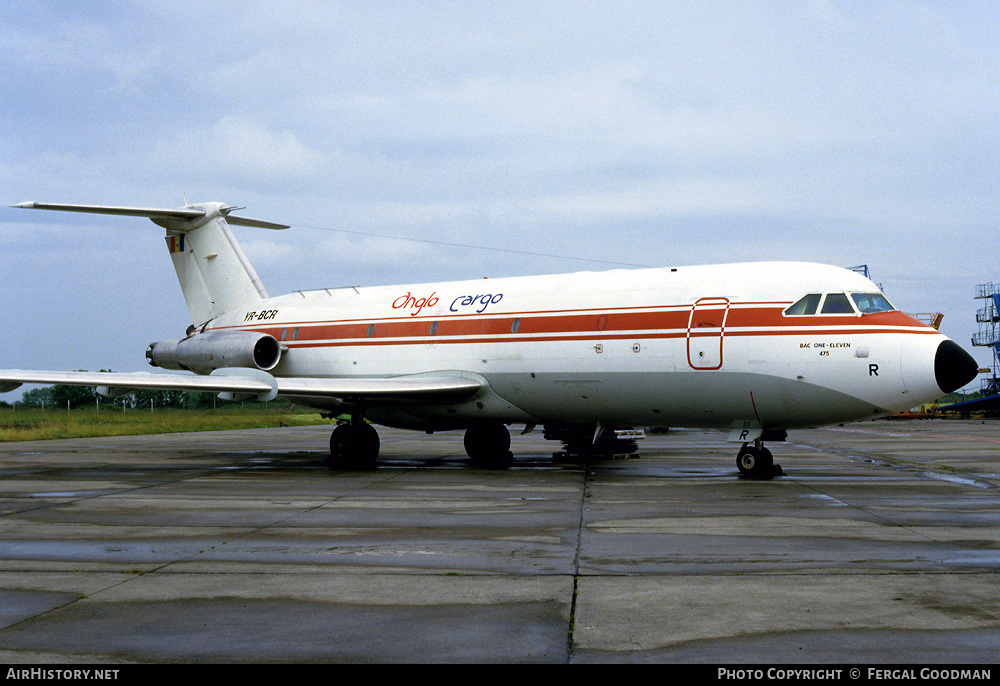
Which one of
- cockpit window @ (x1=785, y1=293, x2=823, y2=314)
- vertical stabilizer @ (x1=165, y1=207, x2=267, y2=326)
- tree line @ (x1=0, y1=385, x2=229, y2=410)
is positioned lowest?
tree line @ (x1=0, y1=385, x2=229, y2=410)

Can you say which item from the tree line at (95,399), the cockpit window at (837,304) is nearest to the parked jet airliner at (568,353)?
the cockpit window at (837,304)

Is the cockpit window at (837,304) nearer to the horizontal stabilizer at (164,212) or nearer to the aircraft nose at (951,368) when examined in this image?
the aircraft nose at (951,368)

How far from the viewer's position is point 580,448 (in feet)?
75.4

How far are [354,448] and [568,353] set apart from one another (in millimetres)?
5278

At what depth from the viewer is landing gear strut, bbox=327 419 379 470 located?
20.4 m

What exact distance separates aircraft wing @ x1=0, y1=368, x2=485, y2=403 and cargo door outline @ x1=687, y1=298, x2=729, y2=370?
4768mm

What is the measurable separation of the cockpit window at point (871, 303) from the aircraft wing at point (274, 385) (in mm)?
7460

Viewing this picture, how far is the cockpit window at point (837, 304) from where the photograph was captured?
15.9m

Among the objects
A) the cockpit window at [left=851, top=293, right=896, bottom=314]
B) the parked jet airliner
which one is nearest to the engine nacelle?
the parked jet airliner

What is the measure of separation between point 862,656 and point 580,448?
17540 millimetres

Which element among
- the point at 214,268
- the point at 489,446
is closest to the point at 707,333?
the point at 489,446

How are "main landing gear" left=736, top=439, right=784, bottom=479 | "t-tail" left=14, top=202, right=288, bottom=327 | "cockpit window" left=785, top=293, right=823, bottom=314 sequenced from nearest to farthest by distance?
"cockpit window" left=785, top=293, right=823, bottom=314 → "main landing gear" left=736, top=439, right=784, bottom=479 → "t-tail" left=14, top=202, right=288, bottom=327

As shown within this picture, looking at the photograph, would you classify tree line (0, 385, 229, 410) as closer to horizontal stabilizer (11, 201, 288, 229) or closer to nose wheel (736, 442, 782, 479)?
horizontal stabilizer (11, 201, 288, 229)

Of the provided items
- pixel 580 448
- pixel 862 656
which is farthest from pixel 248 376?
pixel 862 656
